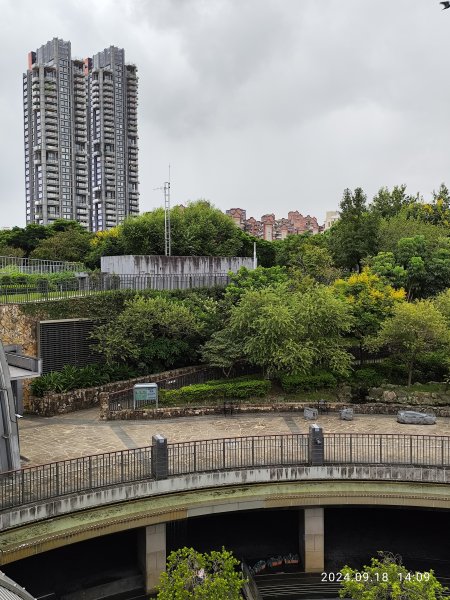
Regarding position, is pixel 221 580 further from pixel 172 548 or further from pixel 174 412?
pixel 174 412

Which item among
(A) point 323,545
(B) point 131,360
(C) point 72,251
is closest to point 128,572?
(A) point 323,545

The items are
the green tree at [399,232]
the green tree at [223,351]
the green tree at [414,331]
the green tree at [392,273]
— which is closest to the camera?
the green tree at [414,331]

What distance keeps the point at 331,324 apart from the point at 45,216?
97161 mm

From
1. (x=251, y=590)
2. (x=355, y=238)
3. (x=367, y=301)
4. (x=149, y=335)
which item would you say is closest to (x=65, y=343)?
(x=149, y=335)

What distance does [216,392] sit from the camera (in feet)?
84.8

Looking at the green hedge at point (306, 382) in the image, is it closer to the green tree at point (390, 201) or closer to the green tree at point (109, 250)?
the green tree at point (109, 250)

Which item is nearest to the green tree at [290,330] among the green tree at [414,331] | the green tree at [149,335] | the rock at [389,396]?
the green tree at [414,331]

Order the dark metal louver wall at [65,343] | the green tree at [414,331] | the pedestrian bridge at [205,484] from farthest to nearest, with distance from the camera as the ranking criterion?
1. the dark metal louver wall at [65,343]
2. the green tree at [414,331]
3. the pedestrian bridge at [205,484]

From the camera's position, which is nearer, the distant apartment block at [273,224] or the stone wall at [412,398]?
the stone wall at [412,398]

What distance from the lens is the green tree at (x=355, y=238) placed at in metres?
45.8

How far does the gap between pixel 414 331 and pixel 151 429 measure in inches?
560

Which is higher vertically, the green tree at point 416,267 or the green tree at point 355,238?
the green tree at point 355,238

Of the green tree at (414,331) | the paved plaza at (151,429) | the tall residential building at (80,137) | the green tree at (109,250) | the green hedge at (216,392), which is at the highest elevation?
the tall residential building at (80,137)

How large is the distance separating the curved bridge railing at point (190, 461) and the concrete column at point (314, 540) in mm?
1712
